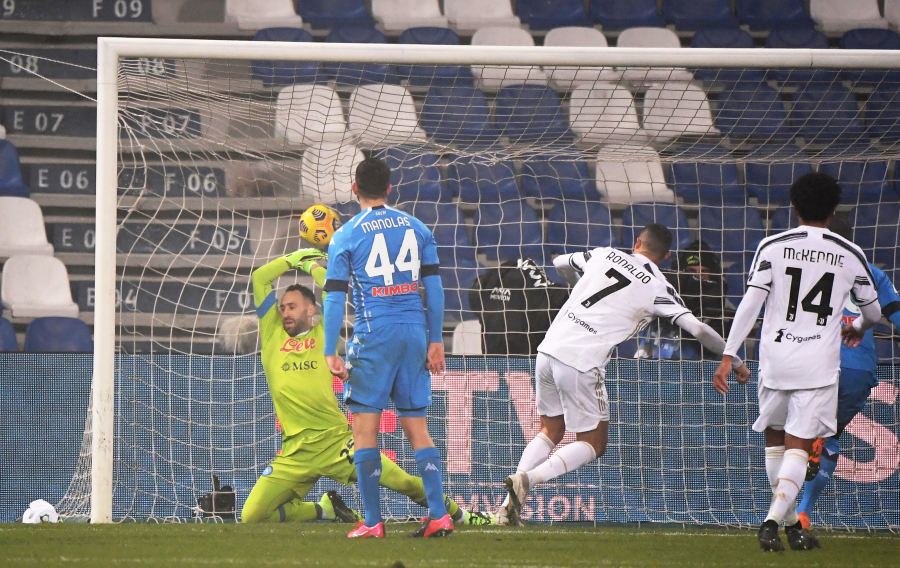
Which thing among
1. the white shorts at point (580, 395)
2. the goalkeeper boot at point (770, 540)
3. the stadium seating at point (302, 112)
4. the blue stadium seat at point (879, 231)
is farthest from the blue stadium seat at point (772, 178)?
the goalkeeper boot at point (770, 540)

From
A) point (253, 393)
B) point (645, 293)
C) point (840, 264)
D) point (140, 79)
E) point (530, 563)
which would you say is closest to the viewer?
point (530, 563)

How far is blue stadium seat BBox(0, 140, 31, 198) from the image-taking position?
29.5ft

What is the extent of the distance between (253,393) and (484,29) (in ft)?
16.5

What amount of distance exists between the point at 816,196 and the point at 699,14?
6403 millimetres

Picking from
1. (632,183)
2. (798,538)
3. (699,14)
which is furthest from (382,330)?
(699,14)

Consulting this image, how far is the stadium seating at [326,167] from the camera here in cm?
725

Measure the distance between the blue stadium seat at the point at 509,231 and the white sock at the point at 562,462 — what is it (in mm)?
2808

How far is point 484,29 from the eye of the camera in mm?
10047

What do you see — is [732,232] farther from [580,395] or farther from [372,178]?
[372,178]

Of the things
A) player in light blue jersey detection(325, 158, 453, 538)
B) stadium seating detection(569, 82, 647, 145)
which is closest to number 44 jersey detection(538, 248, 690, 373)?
player in light blue jersey detection(325, 158, 453, 538)

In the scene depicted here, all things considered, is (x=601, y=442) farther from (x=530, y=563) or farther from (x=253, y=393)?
(x=253, y=393)

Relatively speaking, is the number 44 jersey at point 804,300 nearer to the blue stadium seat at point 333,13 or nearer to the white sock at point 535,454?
the white sock at point 535,454

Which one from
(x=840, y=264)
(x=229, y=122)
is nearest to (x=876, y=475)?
(x=840, y=264)

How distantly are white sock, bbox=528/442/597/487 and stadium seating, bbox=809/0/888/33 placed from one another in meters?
6.91
